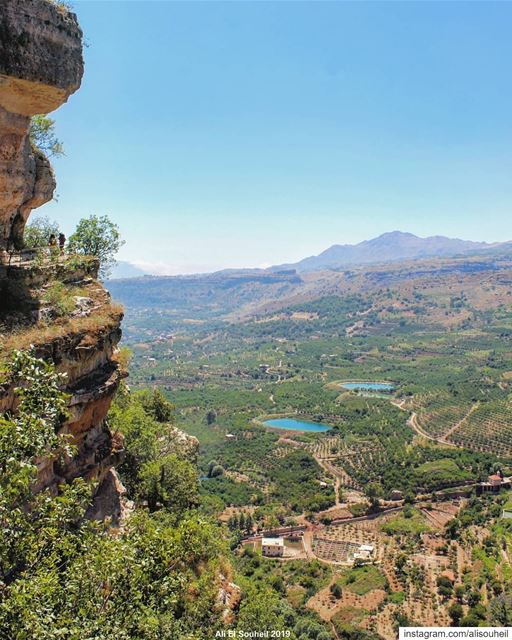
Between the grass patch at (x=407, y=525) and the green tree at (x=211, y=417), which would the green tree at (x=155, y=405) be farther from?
the green tree at (x=211, y=417)

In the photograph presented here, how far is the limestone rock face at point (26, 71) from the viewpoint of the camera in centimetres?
1302

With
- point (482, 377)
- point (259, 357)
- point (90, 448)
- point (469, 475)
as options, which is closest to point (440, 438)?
point (469, 475)

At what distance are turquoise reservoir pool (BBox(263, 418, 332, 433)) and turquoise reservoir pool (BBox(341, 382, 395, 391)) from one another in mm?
27615

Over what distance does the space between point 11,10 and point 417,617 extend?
42.6 metres

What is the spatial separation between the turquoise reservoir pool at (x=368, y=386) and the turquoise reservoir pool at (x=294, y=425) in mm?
27615

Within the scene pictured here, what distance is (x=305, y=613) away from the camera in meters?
35.0

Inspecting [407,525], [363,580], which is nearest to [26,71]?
[363,580]

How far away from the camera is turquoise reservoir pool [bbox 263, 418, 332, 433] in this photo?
99438 millimetres

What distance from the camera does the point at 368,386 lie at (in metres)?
135

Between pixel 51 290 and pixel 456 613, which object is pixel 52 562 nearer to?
pixel 51 290

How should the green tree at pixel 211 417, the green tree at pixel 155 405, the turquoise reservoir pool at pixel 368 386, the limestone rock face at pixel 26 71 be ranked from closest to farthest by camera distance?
the limestone rock face at pixel 26 71, the green tree at pixel 155 405, the green tree at pixel 211 417, the turquoise reservoir pool at pixel 368 386

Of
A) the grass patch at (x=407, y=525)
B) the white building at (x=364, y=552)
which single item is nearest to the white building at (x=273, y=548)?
the white building at (x=364, y=552)

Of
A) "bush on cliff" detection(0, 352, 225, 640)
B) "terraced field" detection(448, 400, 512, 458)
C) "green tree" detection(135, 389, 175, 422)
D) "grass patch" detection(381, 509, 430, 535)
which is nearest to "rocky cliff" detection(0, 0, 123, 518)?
"bush on cliff" detection(0, 352, 225, 640)

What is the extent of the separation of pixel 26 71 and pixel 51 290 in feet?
22.0
